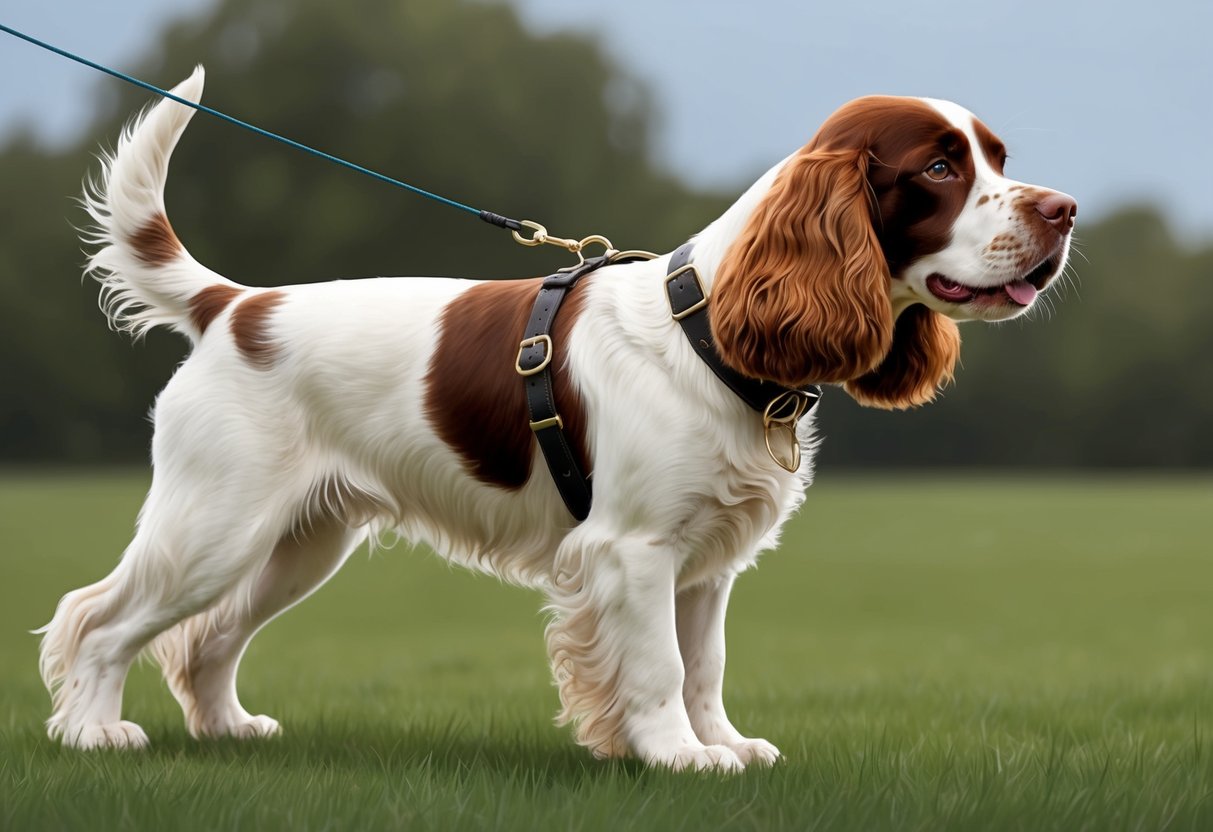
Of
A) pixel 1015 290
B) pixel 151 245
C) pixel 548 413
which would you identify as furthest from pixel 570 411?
pixel 151 245

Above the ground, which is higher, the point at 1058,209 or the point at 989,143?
the point at 989,143

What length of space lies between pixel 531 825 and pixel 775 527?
4.18 feet

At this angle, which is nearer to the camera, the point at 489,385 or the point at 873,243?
the point at 873,243

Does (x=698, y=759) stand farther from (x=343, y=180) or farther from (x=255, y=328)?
(x=343, y=180)

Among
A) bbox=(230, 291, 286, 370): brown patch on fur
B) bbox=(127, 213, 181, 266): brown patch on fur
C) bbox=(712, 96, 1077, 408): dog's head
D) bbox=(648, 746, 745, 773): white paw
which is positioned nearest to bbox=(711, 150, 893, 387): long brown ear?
bbox=(712, 96, 1077, 408): dog's head

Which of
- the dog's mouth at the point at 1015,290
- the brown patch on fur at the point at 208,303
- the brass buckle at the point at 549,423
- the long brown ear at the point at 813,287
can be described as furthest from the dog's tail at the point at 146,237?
the dog's mouth at the point at 1015,290

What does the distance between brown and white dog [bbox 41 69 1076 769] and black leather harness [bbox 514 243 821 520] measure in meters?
0.04

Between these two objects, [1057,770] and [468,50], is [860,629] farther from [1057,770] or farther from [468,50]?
[468,50]

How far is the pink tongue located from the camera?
132 inches

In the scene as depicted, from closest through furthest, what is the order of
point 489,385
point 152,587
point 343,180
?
1. point 489,385
2. point 152,587
3. point 343,180

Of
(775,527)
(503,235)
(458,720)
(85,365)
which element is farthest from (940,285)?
(85,365)

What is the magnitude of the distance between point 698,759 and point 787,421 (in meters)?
0.93

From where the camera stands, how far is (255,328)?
13.0 feet

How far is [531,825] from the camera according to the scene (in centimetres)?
282
